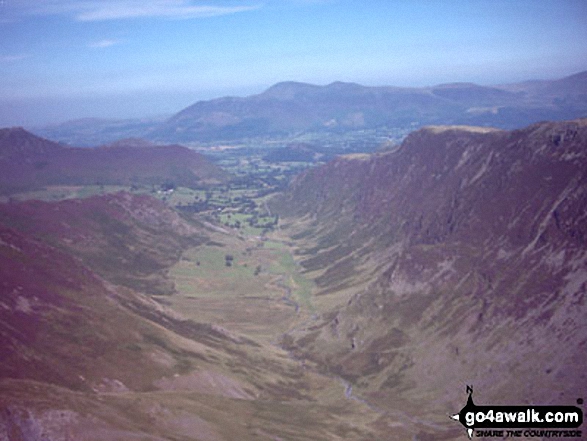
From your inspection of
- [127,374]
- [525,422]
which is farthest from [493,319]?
[127,374]

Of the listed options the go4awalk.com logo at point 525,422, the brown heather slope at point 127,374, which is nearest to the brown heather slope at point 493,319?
the brown heather slope at point 127,374

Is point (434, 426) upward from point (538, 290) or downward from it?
downward

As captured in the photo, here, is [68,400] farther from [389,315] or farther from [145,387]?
[389,315]

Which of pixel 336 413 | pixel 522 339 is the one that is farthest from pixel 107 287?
pixel 522 339

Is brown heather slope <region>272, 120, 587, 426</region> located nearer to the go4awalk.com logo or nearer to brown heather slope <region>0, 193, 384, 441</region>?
brown heather slope <region>0, 193, 384, 441</region>

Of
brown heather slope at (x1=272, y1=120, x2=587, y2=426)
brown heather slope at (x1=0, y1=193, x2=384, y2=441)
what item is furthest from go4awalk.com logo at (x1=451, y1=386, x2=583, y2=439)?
brown heather slope at (x1=0, y1=193, x2=384, y2=441)

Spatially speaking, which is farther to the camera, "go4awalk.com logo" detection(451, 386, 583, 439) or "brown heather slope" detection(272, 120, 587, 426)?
"brown heather slope" detection(272, 120, 587, 426)

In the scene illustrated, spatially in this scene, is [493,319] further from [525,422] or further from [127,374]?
[127,374]

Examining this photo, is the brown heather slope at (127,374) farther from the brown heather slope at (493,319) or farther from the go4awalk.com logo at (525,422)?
the go4awalk.com logo at (525,422)
